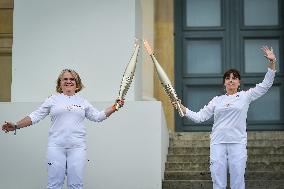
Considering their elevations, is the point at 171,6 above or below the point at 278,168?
above

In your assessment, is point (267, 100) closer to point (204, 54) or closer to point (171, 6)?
point (204, 54)

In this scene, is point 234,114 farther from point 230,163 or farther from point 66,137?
point 66,137

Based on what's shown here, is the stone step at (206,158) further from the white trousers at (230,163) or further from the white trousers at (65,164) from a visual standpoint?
→ the white trousers at (65,164)

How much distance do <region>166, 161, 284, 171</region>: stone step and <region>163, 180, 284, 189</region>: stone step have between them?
40cm

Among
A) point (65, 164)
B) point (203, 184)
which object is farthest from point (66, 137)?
point (203, 184)

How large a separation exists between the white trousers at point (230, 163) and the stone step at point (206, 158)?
74.9 inches

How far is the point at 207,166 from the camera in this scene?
6453 millimetres

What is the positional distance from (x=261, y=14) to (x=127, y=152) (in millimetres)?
3625

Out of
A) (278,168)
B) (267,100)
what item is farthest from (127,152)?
(267,100)

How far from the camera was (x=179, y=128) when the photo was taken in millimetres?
7887

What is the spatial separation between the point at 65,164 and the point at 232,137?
1462mm

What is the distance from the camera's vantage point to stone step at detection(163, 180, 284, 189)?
594 cm

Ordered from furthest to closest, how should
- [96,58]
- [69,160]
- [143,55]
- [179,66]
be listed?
[179,66], [143,55], [96,58], [69,160]

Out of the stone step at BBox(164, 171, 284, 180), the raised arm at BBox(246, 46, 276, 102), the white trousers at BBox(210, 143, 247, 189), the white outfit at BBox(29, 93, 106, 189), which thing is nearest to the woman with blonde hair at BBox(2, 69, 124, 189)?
the white outfit at BBox(29, 93, 106, 189)
